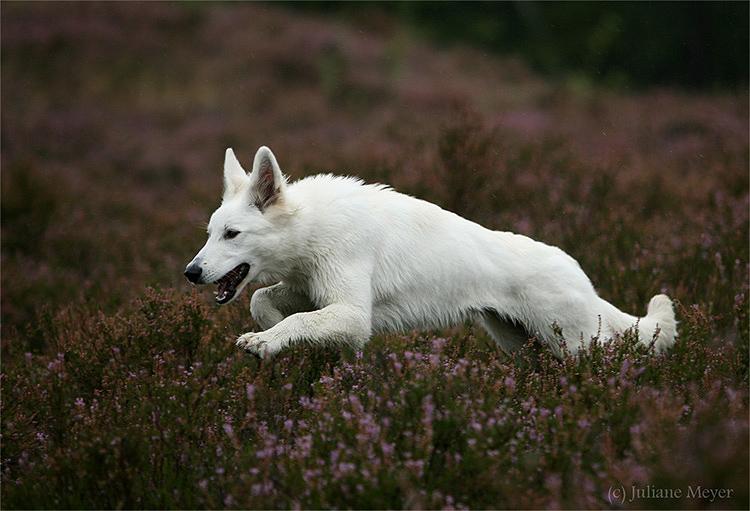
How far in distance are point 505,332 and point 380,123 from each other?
11.0 meters

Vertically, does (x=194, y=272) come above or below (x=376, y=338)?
above

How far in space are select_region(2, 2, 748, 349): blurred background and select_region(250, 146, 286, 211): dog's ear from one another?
232 centimetres

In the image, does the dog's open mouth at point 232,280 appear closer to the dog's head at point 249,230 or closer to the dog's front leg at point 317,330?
the dog's head at point 249,230

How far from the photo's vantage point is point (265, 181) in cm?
423

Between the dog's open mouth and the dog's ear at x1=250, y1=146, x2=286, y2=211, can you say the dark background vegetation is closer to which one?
the dog's ear at x1=250, y1=146, x2=286, y2=211

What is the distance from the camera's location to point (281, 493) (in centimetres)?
295

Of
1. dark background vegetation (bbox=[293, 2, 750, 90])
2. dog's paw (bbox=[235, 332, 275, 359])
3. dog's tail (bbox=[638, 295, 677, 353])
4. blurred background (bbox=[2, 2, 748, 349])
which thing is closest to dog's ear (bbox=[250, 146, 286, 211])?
dog's paw (bbox=[235, 332, 275, 359])

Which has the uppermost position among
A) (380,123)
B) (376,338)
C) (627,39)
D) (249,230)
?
(627,39)

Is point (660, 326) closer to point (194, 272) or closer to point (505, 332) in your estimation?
point (505, 332)

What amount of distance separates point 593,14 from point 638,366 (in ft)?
68.3

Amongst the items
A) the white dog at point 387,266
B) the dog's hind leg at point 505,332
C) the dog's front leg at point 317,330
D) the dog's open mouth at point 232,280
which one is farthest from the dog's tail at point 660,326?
the dog's open mouth at point 232,280

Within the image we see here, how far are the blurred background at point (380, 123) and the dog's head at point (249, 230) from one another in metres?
2.17

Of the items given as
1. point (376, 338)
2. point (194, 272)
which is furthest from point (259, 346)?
point (376, 338)

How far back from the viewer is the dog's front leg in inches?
151
